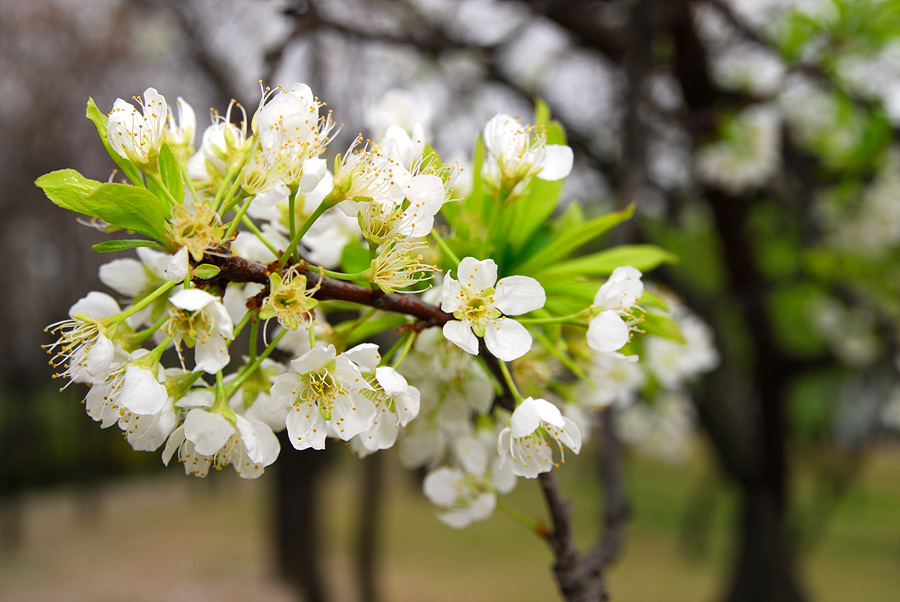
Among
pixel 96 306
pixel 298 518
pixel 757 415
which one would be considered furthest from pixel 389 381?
pixel 298 518

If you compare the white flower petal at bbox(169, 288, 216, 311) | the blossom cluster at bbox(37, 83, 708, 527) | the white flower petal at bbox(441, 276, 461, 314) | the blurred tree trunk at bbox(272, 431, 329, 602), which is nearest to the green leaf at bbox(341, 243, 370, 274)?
the blossom cluster at bbox(37, 83, 708, 527)

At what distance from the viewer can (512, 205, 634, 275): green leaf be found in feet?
3.02

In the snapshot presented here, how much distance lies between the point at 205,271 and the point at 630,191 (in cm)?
133

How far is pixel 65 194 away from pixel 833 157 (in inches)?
163

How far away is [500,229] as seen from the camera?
920 mm

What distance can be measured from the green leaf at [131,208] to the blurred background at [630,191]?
475 millimetres

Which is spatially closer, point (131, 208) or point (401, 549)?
point (131, 208)

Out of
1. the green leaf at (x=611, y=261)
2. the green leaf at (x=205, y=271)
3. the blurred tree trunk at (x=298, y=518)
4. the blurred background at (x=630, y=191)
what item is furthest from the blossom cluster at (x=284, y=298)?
the blurred tree trunk at (x=298, y=518)

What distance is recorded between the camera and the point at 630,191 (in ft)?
5.56

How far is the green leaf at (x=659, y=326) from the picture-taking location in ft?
3.18

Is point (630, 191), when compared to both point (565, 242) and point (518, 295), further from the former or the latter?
point (518, 295)

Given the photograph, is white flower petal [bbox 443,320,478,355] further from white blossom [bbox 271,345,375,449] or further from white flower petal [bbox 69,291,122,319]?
white flower petal [bbox 69,291,122,319]

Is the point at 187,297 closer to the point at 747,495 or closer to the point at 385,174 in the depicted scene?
the point at 385,174

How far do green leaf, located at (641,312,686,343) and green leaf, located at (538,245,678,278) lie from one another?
0.09m
